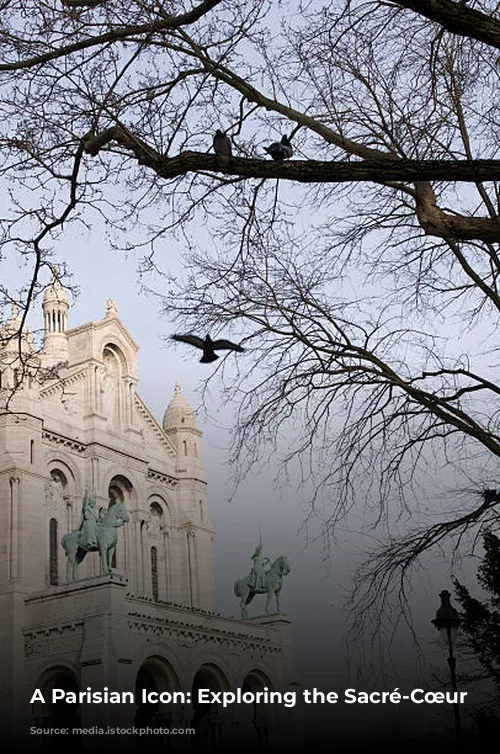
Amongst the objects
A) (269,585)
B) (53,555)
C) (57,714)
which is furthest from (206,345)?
(269,585)

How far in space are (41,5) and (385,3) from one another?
3527 millimetres

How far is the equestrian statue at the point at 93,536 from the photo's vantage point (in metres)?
33.6

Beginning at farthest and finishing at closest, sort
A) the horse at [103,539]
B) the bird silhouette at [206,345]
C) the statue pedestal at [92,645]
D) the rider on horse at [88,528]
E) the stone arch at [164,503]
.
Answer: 1. the stone arch at [164,503]
2. the rider on horse at [88,528]
3. the horse at [103,539]
4. the statue pedestal at [92,645]
5. the bird silhouette at [206,345]

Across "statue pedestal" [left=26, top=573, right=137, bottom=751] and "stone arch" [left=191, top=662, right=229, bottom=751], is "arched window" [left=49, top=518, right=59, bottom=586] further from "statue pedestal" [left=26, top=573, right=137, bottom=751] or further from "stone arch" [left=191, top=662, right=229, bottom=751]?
"stone arch" [left=191, top=662, right=229, bottom=751]

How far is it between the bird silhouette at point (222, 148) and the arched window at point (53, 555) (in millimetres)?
30433

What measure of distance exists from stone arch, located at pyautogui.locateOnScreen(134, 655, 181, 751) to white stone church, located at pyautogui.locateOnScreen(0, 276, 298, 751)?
6 centimetres

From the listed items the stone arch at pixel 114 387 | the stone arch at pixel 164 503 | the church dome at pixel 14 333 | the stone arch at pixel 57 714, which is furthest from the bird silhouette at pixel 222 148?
the stone arch at pixel 164 503

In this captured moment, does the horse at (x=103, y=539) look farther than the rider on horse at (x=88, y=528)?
No

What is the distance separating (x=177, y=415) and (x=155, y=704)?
53.6 ft

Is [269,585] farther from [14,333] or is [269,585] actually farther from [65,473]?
[14,333]

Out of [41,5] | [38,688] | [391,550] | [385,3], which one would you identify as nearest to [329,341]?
[391,550]

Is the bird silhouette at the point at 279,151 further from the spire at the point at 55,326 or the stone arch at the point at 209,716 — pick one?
the spire at the point at 55,326

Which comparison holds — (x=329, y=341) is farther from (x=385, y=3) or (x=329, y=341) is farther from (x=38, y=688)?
(x=38, y=688)

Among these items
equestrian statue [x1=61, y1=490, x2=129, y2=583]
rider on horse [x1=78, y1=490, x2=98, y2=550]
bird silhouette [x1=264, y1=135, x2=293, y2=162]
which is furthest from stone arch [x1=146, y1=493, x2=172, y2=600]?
bird silhouette [x1=264, y1=135, x2=293, y2=162]
